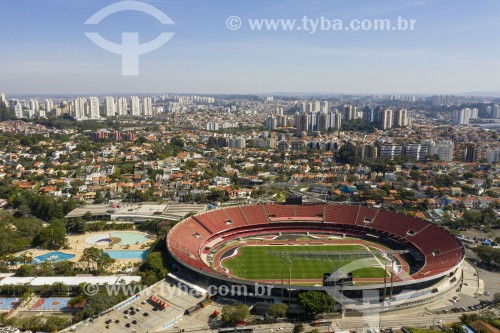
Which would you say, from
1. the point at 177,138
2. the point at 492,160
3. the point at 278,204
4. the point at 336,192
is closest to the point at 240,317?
the point at 278,204

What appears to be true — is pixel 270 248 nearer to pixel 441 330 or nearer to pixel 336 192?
pixel 441 330

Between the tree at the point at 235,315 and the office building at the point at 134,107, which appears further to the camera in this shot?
the office building at the point at 134,107

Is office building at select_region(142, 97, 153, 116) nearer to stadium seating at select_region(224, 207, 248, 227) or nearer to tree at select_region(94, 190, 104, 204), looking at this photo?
tree at select_region(94, 190, 104, 204)

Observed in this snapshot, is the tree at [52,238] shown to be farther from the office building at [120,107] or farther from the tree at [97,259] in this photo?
the office building at [120,107]

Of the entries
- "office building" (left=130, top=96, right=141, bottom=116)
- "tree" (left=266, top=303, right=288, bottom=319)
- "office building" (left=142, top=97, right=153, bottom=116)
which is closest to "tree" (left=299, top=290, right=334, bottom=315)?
"tree" (left=266, top=303, right=288, bottom=319)

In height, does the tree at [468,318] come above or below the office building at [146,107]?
below

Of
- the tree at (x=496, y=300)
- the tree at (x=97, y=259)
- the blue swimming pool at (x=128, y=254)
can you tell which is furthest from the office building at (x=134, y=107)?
the tree at (x=496, y=300)
